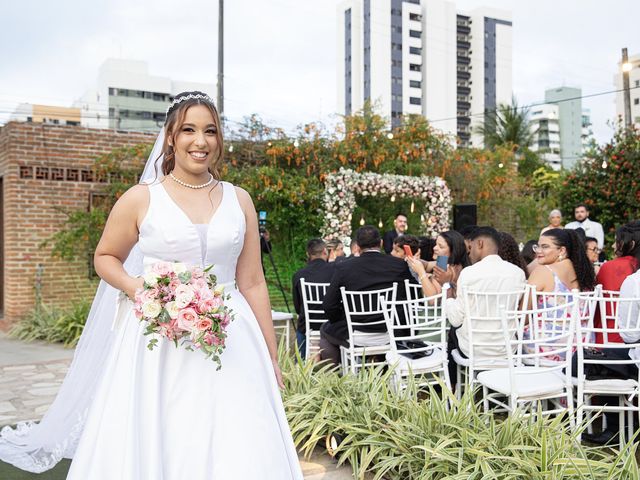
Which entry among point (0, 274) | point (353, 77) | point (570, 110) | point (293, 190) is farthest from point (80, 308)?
point (570, 110)

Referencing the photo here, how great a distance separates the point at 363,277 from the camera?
5172 millimetres

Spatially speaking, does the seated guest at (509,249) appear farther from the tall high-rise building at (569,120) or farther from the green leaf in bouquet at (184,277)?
the tall high-rise building at (569,120)

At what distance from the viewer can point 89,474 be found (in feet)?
6.75

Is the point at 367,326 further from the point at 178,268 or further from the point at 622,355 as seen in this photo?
the point at 178,268

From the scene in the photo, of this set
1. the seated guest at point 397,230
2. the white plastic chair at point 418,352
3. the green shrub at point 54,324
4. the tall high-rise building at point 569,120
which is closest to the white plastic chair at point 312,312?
the white plastic chair at point 418,352

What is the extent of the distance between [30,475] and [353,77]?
68062 mm

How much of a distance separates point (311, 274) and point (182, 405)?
13.8 ft

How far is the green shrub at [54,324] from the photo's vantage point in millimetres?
8195

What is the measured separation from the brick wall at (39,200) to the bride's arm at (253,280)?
7665 mm

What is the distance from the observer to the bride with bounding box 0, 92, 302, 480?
2088mm

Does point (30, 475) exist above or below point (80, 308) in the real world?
below

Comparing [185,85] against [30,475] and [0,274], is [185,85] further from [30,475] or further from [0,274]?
[30,475]

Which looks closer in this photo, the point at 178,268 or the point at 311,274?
the point at 178,268

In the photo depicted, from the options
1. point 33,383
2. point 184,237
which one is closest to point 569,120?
point 33,383
